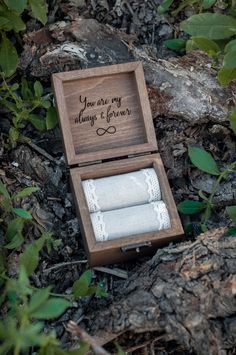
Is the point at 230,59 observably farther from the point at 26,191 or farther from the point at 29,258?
the point at 29,258

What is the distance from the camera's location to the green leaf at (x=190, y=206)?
5.82ft

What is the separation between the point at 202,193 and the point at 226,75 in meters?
0.34

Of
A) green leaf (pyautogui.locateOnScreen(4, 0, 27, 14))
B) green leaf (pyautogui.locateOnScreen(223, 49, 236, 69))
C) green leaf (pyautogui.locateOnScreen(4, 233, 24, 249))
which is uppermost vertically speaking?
green leaf (pyautogui.locateOnScreen(4, 0, 27, 14))

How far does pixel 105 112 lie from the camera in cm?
185

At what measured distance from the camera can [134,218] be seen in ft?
5.60

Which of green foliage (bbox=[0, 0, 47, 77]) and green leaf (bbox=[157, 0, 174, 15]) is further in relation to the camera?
green leaf (bbox=[157, 0, 174, 15])

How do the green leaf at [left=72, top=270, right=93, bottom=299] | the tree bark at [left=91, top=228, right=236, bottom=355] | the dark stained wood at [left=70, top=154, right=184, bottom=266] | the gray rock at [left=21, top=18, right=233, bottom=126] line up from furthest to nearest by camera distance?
1. the gray rock at [left=21, top=18, right=233, bottom=126]
2. the dark stained wood at [left=70, top=154, right=184, bottom=266]
3. the green leaf at [left=72, top=270, right=93, bottom=299]
4. the tree bark at [left=91, top=228, right=236, bottom=355]

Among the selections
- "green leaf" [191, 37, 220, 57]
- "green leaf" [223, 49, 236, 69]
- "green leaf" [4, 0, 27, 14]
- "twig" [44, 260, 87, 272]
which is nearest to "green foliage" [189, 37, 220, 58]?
"green leaf" [191, 37, 220, 57]

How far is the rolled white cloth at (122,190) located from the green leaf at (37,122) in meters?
0.22

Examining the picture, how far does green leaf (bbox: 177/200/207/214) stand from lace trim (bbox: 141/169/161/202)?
69 mm

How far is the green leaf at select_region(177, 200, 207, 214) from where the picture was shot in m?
1.77

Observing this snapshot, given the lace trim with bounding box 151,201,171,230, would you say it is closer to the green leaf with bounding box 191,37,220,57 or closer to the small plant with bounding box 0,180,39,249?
the small plant with bounding box 0,180,39,249

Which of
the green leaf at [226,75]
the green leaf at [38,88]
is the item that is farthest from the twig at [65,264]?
the green leaf at [226,75]

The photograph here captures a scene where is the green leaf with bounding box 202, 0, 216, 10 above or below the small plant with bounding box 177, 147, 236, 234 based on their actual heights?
above
